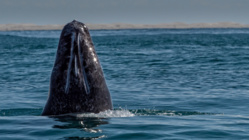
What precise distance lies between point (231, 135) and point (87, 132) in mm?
2659

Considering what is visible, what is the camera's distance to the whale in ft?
29.3

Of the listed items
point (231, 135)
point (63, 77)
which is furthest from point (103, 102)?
point (231, 135)

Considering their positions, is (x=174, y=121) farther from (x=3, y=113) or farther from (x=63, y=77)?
(x=3, y=113)

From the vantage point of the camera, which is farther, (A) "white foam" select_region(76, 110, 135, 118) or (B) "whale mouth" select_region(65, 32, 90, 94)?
(A) "white foam" select_region(76, 110, 135, 118)

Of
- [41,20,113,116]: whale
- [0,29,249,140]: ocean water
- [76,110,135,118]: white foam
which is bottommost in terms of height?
[0,29,249,140]: ocean water

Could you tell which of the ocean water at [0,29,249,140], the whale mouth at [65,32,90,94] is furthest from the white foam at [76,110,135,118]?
the whale mouth at [65,32,90,94]

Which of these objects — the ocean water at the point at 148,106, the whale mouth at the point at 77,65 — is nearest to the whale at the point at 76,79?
the whale mouth at the point at 77,65

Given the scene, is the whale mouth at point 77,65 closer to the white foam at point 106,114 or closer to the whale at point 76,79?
the whale at point 76,79

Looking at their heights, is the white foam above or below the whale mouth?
below

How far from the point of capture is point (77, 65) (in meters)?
8.99

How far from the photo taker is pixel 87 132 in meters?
8.42

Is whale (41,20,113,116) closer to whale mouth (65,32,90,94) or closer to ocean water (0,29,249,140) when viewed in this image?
whale mouth (65,32,90,94)

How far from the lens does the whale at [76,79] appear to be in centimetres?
893

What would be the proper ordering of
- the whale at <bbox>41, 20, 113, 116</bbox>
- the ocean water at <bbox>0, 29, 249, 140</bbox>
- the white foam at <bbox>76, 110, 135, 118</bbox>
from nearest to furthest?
the ocean water at <bbox>0, 29, 249, 140</bbox>, the whale at <bbox>41, 20, 113, 116</bbox>, the white foam at <bbox>76, 110, 135, 118</bbox>
